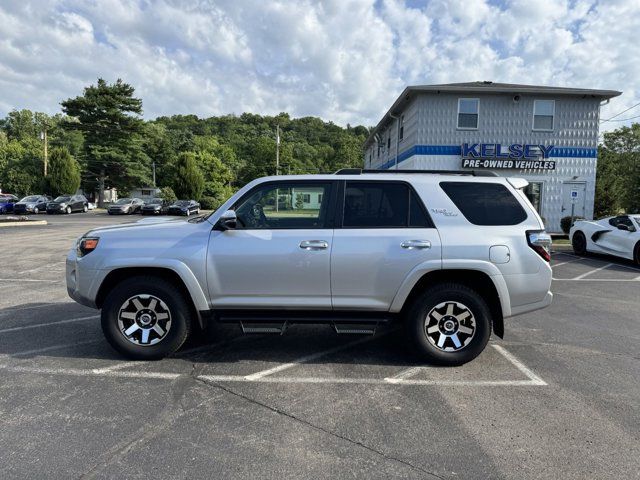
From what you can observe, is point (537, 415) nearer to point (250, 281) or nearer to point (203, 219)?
point (250, 281)

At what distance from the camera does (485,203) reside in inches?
177

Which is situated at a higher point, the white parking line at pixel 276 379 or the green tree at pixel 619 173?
the green tree at pixel 619 173

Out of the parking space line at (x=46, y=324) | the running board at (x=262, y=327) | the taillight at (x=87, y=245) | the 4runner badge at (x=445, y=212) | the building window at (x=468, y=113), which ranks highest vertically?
the building window at (x=468, y=113)

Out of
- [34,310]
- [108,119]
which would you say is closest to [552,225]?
[34,310]

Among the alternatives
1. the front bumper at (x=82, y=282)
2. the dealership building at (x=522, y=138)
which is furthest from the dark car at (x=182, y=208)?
the front bumper at (x=82, y=282)

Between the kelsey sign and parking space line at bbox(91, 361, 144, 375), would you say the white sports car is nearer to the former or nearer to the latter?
the kelsey sign

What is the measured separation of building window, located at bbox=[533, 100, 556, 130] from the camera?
65.9 ft

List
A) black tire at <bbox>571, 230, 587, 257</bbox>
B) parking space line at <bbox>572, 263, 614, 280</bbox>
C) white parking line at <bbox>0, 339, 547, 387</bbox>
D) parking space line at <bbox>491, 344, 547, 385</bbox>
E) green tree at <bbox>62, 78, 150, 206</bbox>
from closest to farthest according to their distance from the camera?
white parking line at <bbox>0, 339, 547, 387</bbox>, parking space line at <bbox>491, 344, 547, 385</bbox>, parking space line at <bbox>572, 263, 614, 280</bbox>, black tire at <bbox>571, 230, 587, 257</bbox>, green tree at <bbox>62, 78, 150, 206</bbox>

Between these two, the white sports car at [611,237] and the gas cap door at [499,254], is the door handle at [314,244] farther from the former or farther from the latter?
the white sports car at [611,237]

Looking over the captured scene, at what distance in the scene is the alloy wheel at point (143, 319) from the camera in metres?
4.43

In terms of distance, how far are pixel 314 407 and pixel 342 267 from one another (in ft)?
4.27

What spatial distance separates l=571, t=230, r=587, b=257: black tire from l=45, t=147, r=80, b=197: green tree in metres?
46.8

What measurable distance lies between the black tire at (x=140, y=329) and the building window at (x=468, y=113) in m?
18.5

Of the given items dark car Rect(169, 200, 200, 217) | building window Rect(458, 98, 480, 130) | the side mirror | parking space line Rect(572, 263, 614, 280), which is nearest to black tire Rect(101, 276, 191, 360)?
the side mirror
